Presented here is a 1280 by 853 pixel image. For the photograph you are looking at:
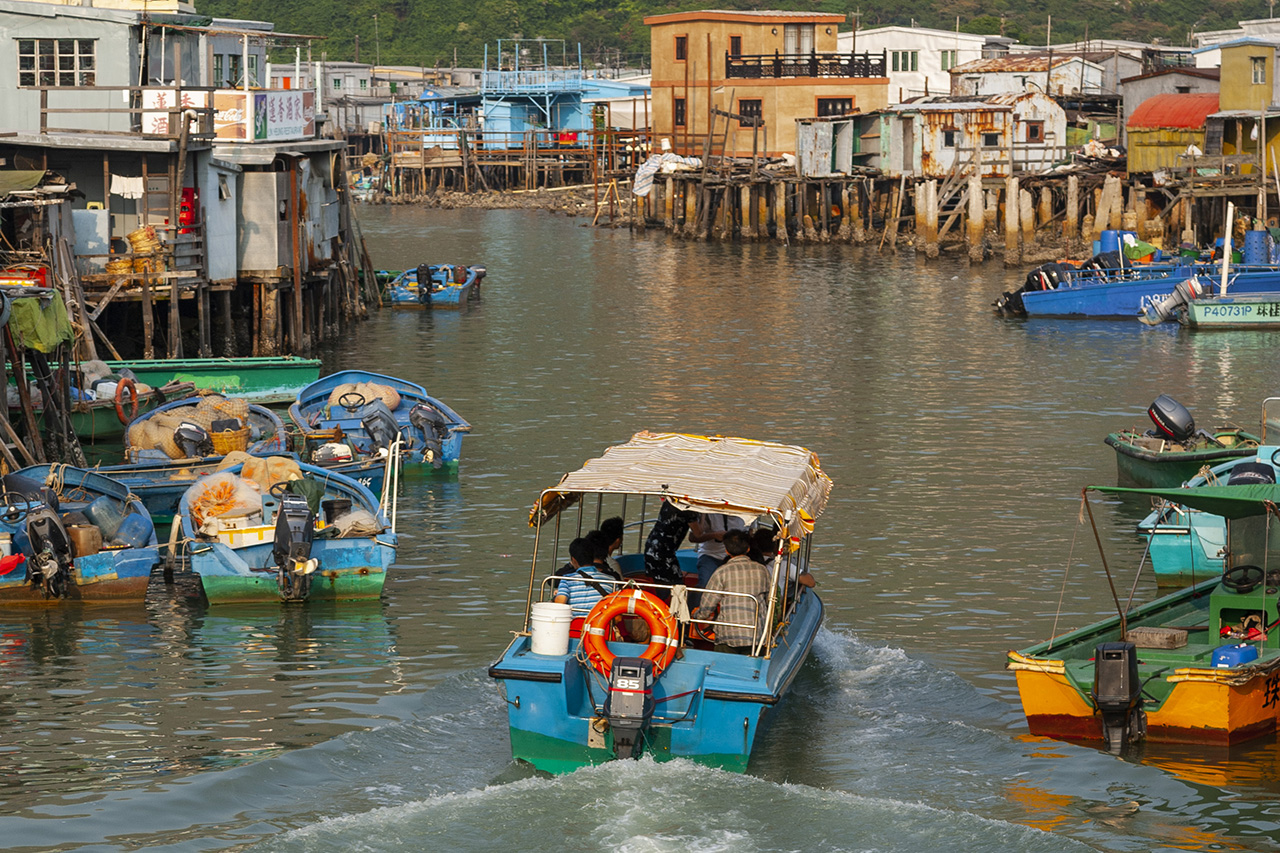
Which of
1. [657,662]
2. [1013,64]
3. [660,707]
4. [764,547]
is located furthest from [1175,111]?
[660,707]

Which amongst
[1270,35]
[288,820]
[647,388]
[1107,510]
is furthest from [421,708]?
[1270,35]

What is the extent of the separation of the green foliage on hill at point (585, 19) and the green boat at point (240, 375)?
87.0 meters

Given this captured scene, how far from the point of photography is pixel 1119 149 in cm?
6109

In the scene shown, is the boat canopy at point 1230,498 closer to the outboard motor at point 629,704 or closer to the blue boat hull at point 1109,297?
the outboard motor at point 629,704

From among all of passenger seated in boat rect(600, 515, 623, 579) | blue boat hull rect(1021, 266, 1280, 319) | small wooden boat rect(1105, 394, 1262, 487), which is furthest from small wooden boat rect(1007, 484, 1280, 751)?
blue boat hull rect(1021, 266, 1280, 319)

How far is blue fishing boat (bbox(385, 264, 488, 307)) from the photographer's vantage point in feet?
145

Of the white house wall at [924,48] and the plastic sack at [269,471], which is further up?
the white house wall at [924,48]

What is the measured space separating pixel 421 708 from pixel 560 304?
32081 millimetres

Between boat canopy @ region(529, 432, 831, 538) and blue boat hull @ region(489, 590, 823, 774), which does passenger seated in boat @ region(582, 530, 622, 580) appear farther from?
blue boat hull @ region(489, 590, 823, 774)

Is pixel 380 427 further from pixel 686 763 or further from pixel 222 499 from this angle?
pixel 686 763

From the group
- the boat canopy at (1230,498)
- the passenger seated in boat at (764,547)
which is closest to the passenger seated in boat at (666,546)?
the passenger seated in boat at (764,547)

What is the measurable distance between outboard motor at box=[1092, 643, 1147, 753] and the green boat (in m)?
19.4

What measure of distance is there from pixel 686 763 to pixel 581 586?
7.65ft

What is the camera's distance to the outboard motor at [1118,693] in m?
12.5
